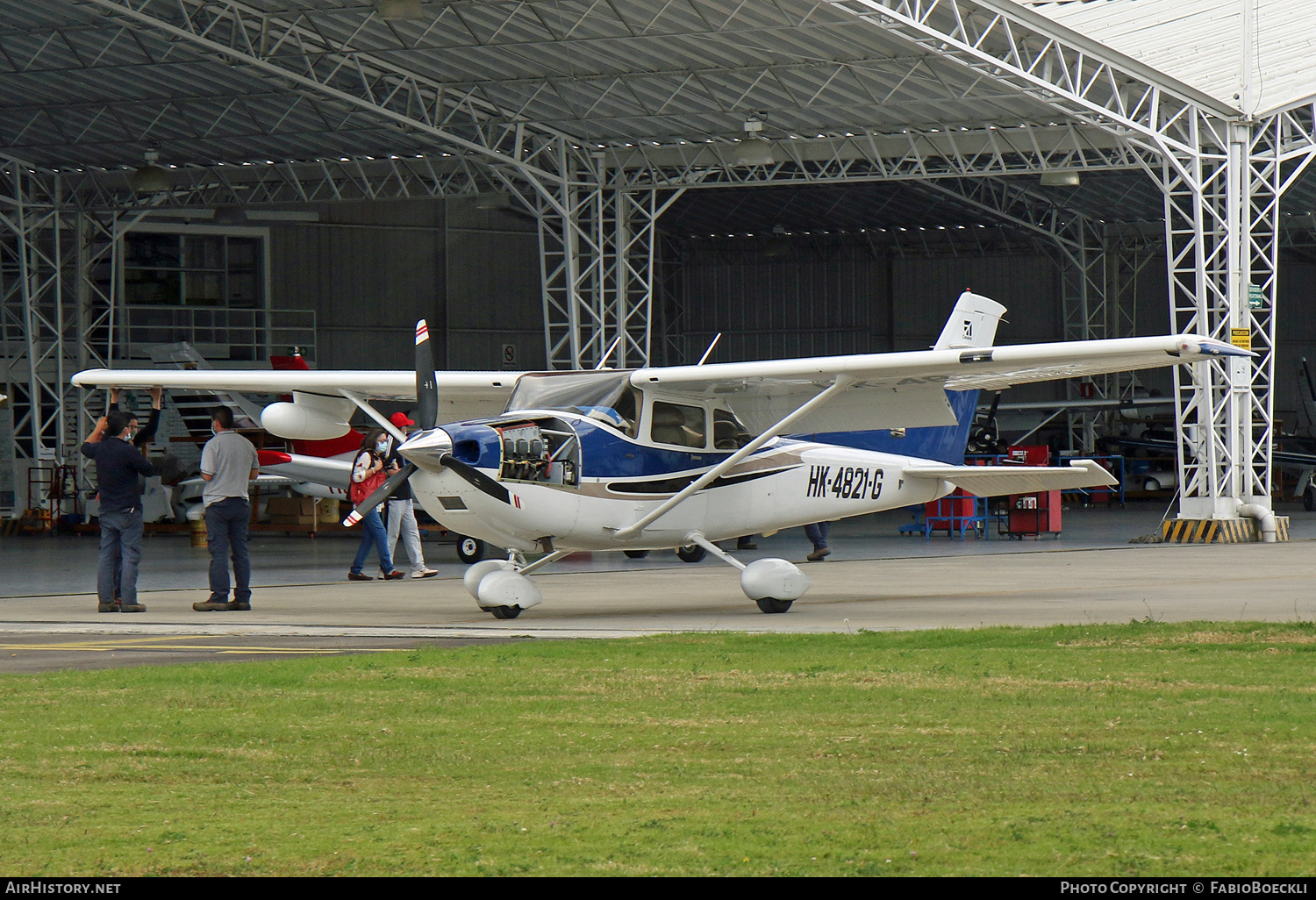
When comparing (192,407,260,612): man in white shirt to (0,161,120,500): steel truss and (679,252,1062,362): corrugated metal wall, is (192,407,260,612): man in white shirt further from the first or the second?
(679,252,1062,362): corrugated metal wall

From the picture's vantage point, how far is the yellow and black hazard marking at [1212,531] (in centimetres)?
2261

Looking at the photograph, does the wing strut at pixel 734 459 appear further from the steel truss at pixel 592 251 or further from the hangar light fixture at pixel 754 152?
the hangar light fixture at pixel 754 152

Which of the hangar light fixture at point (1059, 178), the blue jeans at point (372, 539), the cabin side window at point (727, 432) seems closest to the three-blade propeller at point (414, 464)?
the cabin side window at point (727, 432)

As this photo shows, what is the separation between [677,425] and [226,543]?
13.6 ft

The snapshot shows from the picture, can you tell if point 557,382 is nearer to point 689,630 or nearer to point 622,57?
point 689,630

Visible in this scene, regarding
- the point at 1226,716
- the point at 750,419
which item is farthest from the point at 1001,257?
the point at 1226,716

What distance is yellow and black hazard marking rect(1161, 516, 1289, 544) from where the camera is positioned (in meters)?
22.6

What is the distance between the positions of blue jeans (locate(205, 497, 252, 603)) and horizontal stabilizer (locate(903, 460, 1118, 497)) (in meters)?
6.11

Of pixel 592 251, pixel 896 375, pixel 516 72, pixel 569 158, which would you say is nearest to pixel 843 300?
pixel 592 251

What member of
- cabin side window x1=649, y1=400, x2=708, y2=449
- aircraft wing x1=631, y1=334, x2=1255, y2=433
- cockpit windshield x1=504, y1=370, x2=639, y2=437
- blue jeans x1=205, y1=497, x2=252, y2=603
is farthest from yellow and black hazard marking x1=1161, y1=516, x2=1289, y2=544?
blue jeans x1=205, y1=497, x2=252, y2=603

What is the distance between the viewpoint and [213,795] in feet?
16.7

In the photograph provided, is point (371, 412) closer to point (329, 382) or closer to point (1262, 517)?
point (329, 382)

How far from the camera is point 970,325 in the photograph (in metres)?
Answer: 16.2
